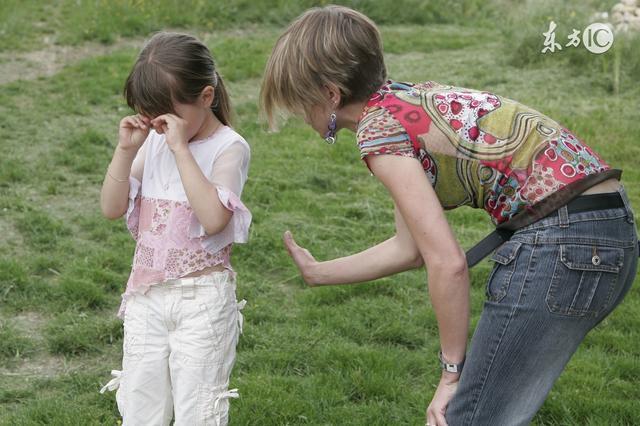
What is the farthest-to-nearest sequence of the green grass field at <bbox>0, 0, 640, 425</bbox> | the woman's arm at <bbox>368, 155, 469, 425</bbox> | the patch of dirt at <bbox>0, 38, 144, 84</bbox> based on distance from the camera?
1. the patch of dirt at <bbox>0, 38, 144, 84</bbox>
2. the green grass field at <bbox>0, 0, 640, 425</bbox>
3. the woman's arm at <bbox>368, 155, 469, 425</bbox>

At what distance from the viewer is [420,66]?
10016 mm

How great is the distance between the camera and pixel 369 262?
2.72 meters

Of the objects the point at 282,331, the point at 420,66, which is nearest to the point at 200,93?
the point at 282,331

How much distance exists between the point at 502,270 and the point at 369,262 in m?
0.54

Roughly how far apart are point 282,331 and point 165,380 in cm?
154

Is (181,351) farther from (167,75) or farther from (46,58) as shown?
(46,58)

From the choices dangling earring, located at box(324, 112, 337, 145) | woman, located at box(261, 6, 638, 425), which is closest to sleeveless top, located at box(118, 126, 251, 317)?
dangling earring, located at box(324, 112, 337, 145)

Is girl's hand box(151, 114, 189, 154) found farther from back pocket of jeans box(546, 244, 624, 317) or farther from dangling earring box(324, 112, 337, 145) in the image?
back pocket of jeans box(546, 244, 624, 317)

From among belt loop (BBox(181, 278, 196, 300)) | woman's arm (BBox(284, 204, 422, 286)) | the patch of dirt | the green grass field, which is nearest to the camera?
woman's arm (BBox(284, 204, 422, 286))

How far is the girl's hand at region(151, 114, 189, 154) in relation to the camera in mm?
2648

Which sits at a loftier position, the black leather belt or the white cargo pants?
the black leather belt

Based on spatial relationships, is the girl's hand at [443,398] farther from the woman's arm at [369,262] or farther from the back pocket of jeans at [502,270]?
the woman's arm at [369,262]

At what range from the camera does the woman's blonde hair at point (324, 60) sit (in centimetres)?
229

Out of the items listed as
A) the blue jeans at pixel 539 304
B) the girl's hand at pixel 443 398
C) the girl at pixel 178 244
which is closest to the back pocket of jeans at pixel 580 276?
the blue jeans at pixel 539 304
